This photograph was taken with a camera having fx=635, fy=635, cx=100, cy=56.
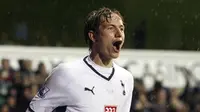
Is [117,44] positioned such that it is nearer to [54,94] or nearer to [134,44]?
[54,94]

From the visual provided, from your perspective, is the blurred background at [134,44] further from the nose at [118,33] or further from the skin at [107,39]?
the nose at [118,33]

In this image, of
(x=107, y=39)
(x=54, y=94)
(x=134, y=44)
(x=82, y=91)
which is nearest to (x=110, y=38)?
(x=107, y=39)

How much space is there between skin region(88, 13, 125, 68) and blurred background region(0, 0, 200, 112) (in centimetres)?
465

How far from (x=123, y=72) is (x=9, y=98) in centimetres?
451

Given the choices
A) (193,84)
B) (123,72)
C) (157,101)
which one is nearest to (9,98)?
(157,101)

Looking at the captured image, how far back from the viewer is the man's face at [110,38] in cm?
336

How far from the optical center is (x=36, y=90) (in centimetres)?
798

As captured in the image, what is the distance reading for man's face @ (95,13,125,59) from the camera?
3363 millimetres

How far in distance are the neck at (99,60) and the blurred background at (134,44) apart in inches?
182

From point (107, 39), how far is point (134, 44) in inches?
224

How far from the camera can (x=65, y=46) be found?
8.78 m

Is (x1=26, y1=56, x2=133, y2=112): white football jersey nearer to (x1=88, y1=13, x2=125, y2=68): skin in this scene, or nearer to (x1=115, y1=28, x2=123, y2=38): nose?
(x1=88, y1=13, x2=125, y2=68): skin

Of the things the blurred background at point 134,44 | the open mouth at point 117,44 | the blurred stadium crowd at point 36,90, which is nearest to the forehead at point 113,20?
the open mouth at point 117,44

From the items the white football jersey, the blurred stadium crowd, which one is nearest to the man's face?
the white football jersey
